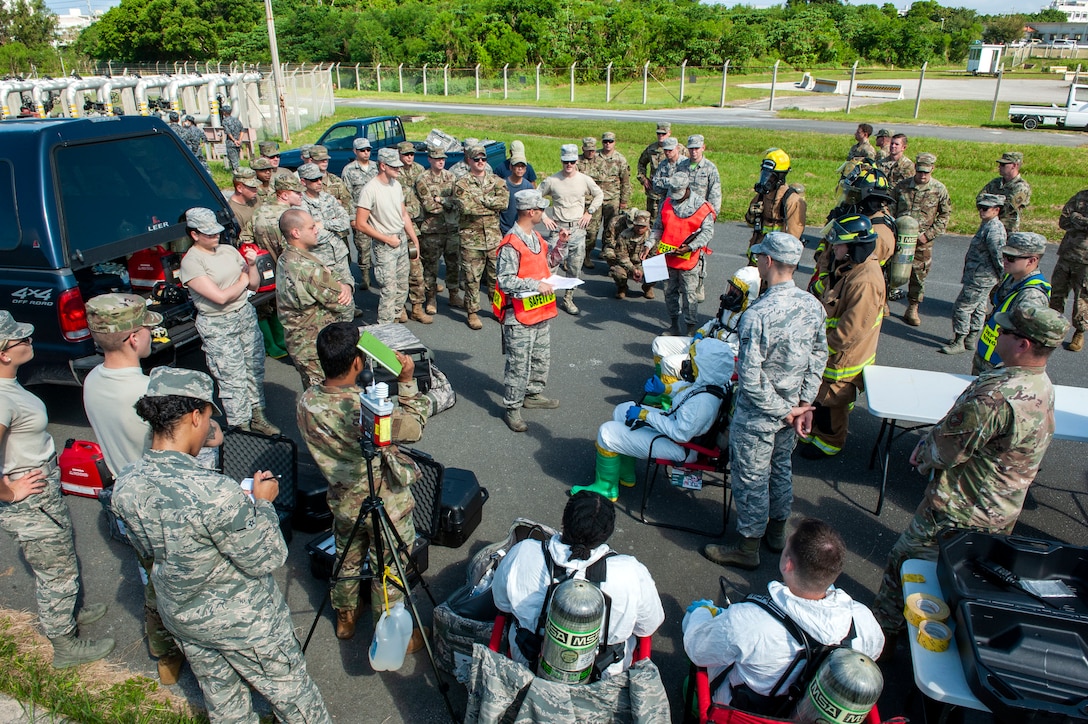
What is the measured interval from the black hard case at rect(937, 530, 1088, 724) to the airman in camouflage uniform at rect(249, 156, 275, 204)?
7.78 m

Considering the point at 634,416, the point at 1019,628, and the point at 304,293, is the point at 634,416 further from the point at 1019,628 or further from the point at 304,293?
the point at 304,293

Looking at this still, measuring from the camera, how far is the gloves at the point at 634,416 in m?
5.02

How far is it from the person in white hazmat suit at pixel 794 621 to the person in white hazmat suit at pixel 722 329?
10.7ft

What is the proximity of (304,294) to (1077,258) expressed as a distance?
28.4ft

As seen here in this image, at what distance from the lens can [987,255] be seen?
24.8 ft

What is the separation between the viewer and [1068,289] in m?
8.33

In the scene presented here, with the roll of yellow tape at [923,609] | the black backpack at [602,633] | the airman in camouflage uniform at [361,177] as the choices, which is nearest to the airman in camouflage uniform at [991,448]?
the roll of yellow tape at [923,609]

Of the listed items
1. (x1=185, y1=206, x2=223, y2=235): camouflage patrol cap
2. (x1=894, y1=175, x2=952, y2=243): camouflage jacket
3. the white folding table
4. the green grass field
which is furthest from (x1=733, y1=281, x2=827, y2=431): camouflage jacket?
the green grass field

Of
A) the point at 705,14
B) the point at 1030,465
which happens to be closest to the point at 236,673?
the point at 1030,465

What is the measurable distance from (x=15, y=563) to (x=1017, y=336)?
650cm

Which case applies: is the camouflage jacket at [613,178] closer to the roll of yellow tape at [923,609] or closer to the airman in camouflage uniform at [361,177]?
the airman in camouflage uniform at [361,177]

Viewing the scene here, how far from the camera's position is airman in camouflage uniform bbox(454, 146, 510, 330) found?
8.66 metres

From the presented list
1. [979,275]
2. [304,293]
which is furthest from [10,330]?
[979,275]

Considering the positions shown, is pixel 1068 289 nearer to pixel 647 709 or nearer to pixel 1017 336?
pixel 1017 336
